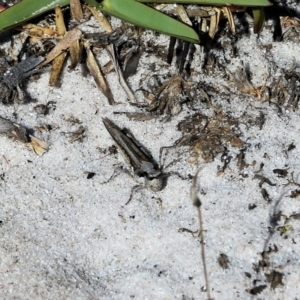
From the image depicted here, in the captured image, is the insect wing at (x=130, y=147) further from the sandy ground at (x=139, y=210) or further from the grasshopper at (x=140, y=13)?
the grasshopper at (x=140, y=13)

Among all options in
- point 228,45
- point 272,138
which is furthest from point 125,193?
point 228,45

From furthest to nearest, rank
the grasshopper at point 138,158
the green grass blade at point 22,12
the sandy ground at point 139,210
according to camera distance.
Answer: the green grass blade at point 22,12, the grasshopper at point 138,158, the sandy ground at point 139,210

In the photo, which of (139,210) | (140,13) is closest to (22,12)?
(140,13)

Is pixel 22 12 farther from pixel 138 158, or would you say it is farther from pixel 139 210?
pixel 139 210

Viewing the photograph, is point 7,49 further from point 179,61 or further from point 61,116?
point 179,61

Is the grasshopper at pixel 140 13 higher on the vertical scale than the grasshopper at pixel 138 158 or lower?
higher

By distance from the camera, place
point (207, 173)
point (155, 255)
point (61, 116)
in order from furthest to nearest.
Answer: point (61, 116)
point (207, 173)
point (155, 255)

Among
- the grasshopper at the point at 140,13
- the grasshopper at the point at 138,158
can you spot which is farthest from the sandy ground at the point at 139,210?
the grasshopper at the point at 140,13
